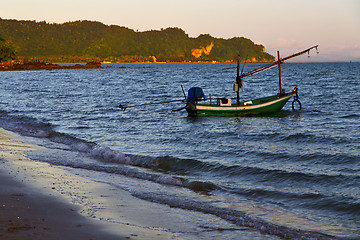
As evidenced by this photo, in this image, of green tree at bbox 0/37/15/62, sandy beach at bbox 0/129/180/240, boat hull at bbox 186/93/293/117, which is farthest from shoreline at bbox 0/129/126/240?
green tree at bbox 0/37/15/62

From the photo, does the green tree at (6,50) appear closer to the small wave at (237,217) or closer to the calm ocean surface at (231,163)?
the calm ocean surface at (231,163)

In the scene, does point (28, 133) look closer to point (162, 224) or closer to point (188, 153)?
point (188, 153)

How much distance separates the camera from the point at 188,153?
1972 cm

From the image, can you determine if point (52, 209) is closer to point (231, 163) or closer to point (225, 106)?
point (231, 163)

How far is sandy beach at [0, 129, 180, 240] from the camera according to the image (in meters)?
7.99

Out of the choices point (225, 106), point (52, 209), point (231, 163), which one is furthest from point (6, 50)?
point (52, 209)

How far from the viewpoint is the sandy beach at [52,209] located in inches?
315

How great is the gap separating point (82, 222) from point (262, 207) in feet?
17.0

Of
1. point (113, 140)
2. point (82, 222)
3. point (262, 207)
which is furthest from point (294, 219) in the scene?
point (113, 140)

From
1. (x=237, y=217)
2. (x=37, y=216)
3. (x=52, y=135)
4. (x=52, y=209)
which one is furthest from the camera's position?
(x=52, y=135)

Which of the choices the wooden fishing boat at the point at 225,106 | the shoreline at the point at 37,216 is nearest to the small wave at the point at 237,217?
the shoreline at the point at 37,216

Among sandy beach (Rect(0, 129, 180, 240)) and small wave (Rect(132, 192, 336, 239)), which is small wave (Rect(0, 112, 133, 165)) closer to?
sandy beach (Rect(0, 129, 180, 240))

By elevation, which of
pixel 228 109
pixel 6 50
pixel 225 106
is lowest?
pixel 228 109

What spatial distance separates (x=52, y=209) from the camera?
31.2 ft
